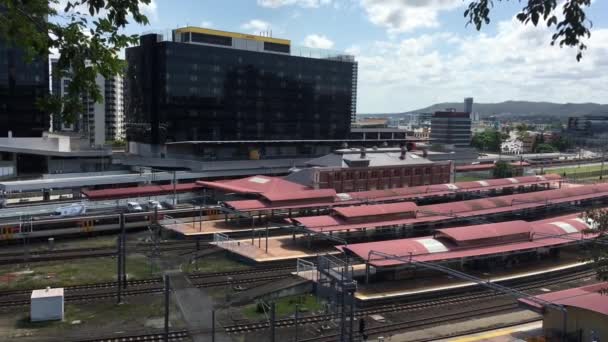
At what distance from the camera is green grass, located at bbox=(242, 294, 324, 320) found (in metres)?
28.6

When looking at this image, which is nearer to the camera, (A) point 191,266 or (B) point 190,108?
(A) point 191,266

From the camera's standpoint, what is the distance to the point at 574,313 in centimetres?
2452

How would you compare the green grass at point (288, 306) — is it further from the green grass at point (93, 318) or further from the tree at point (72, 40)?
→ the tree at point (72, 40)

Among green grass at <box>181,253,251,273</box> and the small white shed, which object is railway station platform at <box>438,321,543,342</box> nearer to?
green grass at <box>181,253,251,273</box>

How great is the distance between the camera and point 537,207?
189 feet

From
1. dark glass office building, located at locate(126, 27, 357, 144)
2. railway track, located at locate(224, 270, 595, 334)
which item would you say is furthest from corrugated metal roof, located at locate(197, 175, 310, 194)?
railway track, located at locate(224, 270, 595, 334)

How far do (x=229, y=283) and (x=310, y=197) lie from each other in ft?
72.0

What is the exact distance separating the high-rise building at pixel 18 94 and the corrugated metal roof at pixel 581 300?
71243 mm

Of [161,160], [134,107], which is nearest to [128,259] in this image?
[161,160]

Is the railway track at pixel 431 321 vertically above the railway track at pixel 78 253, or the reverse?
the railway track at pixel 431 321

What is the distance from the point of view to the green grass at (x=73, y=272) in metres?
33.4

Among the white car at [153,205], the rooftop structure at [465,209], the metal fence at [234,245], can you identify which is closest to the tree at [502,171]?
the rooftop structure at [465,209]

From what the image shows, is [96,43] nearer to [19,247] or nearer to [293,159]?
[19,247]

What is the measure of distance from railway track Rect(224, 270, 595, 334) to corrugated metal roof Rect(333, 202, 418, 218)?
45.8 ft
